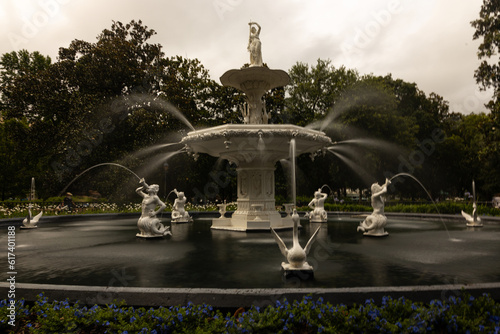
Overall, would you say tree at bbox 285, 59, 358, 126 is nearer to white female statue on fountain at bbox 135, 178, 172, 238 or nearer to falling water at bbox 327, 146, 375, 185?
falling water at bbox 327, 146, 375, 185

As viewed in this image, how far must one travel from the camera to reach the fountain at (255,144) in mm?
11461

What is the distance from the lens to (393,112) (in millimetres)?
32156

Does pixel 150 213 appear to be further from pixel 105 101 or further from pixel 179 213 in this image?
pixel 105 101

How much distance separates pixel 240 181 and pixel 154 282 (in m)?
8.74

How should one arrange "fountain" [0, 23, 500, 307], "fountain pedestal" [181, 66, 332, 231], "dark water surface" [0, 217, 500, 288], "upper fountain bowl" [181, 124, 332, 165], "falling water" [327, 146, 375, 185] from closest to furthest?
"fountain" [0, 23, 500, 307] → "dark water surface" [0, 217, 500, 288] → "upper fountain bowl" [181, 124, 332, 165] → "fountain pedestal" [181, 66, 332, 231] → "falling water" [327, 146, 375, 185]

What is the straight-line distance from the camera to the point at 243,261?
21.8 ft

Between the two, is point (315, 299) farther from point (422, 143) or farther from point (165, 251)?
point (422, 143)

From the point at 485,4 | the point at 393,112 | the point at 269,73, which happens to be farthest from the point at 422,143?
the point at 269,73

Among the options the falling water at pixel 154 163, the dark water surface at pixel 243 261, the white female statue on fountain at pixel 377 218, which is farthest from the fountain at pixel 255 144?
the falling water at pixel 154 163

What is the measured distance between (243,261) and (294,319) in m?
3.27

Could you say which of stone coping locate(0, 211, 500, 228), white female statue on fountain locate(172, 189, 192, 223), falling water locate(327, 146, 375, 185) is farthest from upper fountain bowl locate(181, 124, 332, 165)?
falling water locate(327, 146, 375, 185)

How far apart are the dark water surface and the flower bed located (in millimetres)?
1350

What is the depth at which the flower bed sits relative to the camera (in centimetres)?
333

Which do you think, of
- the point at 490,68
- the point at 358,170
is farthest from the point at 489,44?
the point at 358,170
